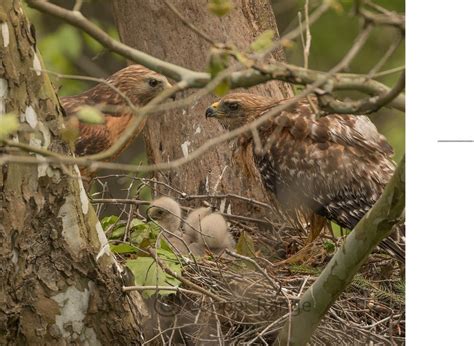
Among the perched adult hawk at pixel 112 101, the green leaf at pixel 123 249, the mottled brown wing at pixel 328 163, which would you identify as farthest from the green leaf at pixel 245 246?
the perched adult hawk at pixel 112 101

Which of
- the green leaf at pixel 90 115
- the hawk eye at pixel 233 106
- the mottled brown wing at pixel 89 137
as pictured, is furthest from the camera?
the hawk eye at pixel 233 106

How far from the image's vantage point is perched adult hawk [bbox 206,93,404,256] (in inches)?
179

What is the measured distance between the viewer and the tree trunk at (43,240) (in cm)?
330

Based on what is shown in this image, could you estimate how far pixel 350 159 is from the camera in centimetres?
459

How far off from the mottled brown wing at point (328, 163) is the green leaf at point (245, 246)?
0.34m

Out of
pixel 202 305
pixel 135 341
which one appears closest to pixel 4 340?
pixel 135 341

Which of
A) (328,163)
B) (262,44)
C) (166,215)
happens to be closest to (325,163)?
(328,163)

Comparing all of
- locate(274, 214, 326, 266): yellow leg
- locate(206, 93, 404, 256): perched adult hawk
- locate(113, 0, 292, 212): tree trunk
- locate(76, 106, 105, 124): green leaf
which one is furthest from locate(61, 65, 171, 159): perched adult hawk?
locate(76, 106, 105, 124): green leaf

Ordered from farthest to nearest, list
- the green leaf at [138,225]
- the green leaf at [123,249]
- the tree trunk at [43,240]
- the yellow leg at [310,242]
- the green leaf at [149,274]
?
1. the yellow leg at [310,242]
2. the green leaf at [138,225]
3. the green leaf at [123,249]
4. the green leaf at [149,274]
5. the tree trunk at [43,240]

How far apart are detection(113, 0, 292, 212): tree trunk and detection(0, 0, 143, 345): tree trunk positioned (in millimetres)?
1568

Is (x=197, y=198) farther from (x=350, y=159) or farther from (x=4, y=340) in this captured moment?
(x=4, y=340)

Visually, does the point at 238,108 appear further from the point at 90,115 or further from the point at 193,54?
the point at 90,115

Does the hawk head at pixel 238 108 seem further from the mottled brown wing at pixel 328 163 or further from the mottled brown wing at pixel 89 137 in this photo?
the mottled brown wing at pixel 89 137
